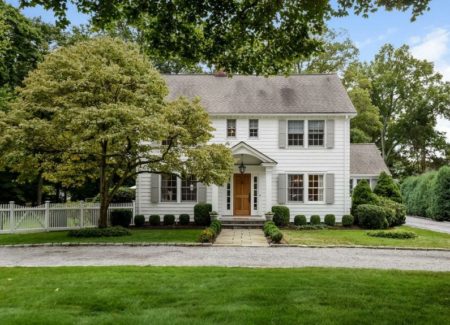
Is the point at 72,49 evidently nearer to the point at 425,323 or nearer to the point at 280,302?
the point at 280,302

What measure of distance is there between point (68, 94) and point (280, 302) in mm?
12313

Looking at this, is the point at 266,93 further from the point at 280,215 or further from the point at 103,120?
the point at 103,120

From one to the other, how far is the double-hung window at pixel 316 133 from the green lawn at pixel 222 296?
42.1 ft

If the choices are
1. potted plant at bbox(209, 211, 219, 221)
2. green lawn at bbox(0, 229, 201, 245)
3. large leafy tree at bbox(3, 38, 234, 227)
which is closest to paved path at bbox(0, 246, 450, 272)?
green lawn at bbox(0, 229, 201, 245)

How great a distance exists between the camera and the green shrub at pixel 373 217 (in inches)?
779

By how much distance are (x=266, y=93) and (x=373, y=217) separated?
845 cm

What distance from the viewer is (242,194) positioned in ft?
70.5

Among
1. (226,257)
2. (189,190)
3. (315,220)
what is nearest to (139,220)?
(189,190)

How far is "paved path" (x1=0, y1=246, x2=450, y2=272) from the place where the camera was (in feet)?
34.8

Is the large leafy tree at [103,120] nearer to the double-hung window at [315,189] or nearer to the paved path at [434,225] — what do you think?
the double-hung window at [315,189]

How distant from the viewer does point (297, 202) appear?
836 inches

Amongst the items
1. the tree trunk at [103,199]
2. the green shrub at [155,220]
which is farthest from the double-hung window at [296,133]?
the tree trunk at [103,199]

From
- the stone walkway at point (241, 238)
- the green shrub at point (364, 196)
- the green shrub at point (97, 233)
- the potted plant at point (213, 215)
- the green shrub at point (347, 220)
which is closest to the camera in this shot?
the stone walkway at point (241, 238)

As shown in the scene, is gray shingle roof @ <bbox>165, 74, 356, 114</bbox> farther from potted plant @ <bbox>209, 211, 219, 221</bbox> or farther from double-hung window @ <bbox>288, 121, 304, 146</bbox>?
potted plant @ <bbox>209, 211, 219, 221</bbox>
